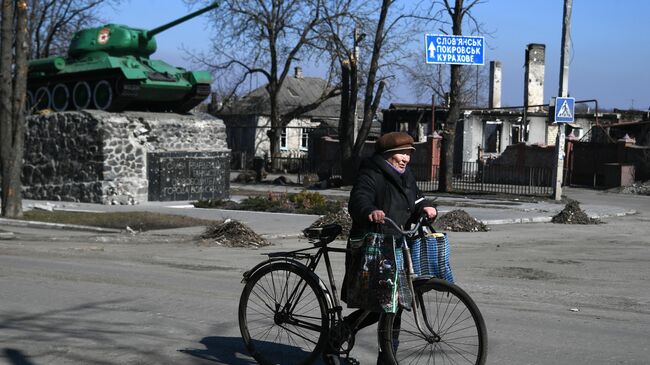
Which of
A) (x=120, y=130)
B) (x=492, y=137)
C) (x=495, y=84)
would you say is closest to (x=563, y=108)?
(x=120, y=130)

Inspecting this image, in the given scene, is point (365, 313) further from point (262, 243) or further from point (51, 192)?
point (51, 192)

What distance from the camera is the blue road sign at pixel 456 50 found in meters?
26.8

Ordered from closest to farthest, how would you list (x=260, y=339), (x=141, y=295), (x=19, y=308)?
(x=260, y=339)
(x=19, y=308)
(x=141, y=295)

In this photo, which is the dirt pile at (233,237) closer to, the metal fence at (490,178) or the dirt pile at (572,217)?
the dirt pile at (572,217)

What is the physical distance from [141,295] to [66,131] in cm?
1738

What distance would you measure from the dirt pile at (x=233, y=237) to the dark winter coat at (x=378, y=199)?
29.5ft

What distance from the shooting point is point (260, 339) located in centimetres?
634

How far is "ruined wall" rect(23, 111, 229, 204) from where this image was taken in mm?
24609

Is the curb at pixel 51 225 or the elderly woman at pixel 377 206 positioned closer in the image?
the elderly woman at pixel 377 206

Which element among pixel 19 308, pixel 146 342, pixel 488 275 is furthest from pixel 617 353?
pixel 19 308

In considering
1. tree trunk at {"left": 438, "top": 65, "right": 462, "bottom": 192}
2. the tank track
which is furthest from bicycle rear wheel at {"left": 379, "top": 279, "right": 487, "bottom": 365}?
tree trunk at {"left": 438, "top": 65, "right": 462, "bottom": 192}

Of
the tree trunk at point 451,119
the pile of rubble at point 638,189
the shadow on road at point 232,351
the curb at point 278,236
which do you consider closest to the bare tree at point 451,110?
the tree trunk at point 451,119

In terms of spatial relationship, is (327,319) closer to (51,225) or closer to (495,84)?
(51,225)

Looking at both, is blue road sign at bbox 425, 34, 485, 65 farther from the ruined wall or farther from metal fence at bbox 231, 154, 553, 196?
A: the ruined wall
